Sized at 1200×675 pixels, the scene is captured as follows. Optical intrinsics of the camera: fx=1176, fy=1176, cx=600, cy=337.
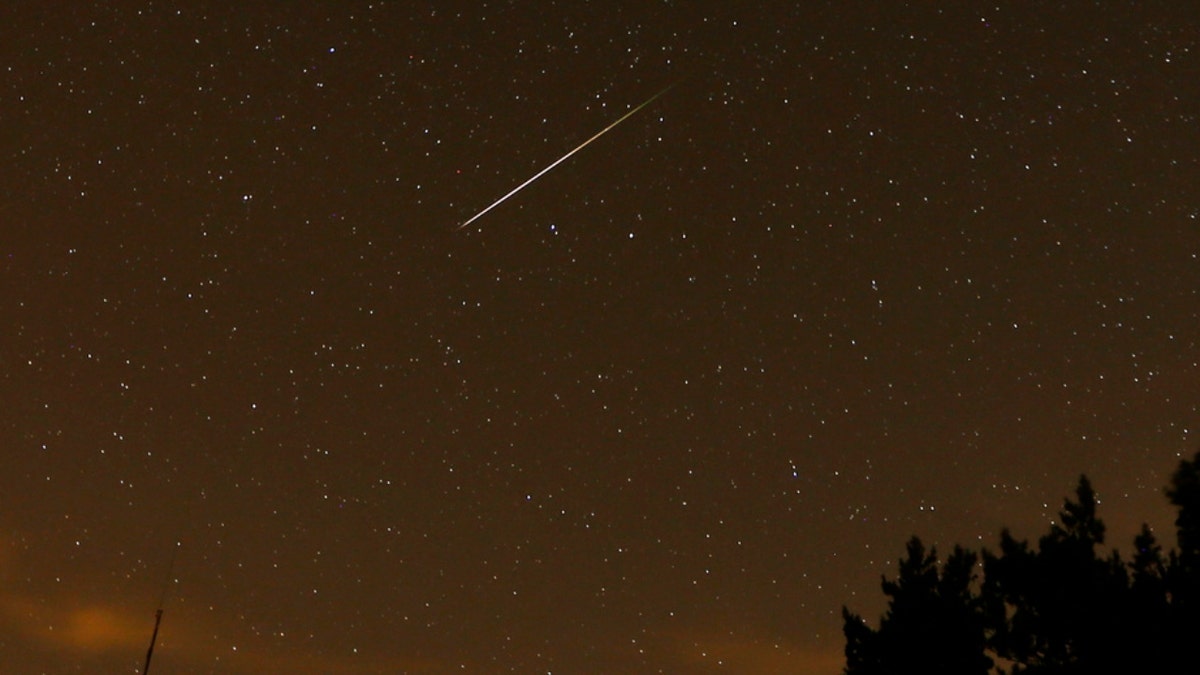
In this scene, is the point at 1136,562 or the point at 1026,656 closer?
the point at 1136,562

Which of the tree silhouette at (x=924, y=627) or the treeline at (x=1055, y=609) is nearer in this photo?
the treeline at (x=1055, y=609)

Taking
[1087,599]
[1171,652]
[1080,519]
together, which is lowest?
[1171,652]

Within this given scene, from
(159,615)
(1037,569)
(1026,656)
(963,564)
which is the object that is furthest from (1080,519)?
(159,615)

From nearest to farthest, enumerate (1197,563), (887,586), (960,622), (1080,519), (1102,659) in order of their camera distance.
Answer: (1197,563) < (1102,659) < (1080,519) < (960,622) < (887,586)

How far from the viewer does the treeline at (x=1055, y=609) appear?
1271cm

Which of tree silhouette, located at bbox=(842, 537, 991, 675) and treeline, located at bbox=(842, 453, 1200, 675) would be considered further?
tree silhouette, located at bbox=(842, 537, 991, 675)

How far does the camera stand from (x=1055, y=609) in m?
14.8

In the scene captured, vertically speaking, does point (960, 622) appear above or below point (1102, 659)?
above

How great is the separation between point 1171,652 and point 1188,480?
6.18ft

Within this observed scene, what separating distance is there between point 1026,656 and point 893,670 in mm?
2340

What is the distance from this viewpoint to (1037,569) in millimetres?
15203

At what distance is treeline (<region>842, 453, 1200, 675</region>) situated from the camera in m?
12.7

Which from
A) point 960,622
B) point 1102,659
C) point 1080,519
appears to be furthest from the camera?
point 960,622

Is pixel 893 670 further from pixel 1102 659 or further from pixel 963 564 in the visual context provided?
pixel 1102 659
